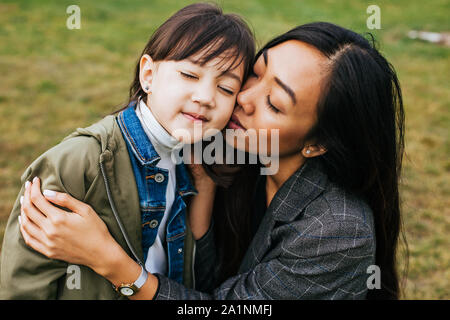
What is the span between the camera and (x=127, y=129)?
76.0 inches

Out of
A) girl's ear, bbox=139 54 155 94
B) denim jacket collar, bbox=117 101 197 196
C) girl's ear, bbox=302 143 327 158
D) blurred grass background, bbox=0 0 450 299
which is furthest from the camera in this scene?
blurred grass background, bbox=0 0 450 299

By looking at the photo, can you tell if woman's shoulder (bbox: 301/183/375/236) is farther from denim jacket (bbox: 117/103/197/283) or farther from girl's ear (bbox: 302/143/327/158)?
denim jacket (bbox: 117/103/197/283)

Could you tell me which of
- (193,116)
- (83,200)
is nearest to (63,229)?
(83,200)

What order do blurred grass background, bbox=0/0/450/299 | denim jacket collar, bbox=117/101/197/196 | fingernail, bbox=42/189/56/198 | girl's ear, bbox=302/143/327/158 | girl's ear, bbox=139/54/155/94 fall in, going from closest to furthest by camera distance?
1. fingernail, bbox=42/189/56/198
2. denim jacket collar, bbox=117/101/197/196
3. girl's ear, bbox=139/54/155/94
4. girl's ear, bbox=302/143/327/158
5. blurred grass background, bbox=0/0/450/299

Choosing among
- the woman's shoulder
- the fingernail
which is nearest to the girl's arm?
the fingernail

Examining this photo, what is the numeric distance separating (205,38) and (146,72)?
0.34 m

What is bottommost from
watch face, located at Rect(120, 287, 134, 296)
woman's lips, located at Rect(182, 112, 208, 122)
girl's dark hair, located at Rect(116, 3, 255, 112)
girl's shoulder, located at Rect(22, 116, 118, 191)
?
watch face, located at Rect(120, 287, 134, 296)

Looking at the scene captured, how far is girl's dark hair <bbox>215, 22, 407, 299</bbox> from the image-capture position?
1.95m

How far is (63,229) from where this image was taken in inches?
69.0

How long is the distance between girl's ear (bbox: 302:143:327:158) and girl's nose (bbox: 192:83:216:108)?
58cm

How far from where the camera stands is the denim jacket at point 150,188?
1.91 meters

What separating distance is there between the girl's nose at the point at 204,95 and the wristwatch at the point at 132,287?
31.6 inches

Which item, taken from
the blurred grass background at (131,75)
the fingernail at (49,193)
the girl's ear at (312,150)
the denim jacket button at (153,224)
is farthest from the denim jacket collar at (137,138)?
the blurred grass background at (131,75)
